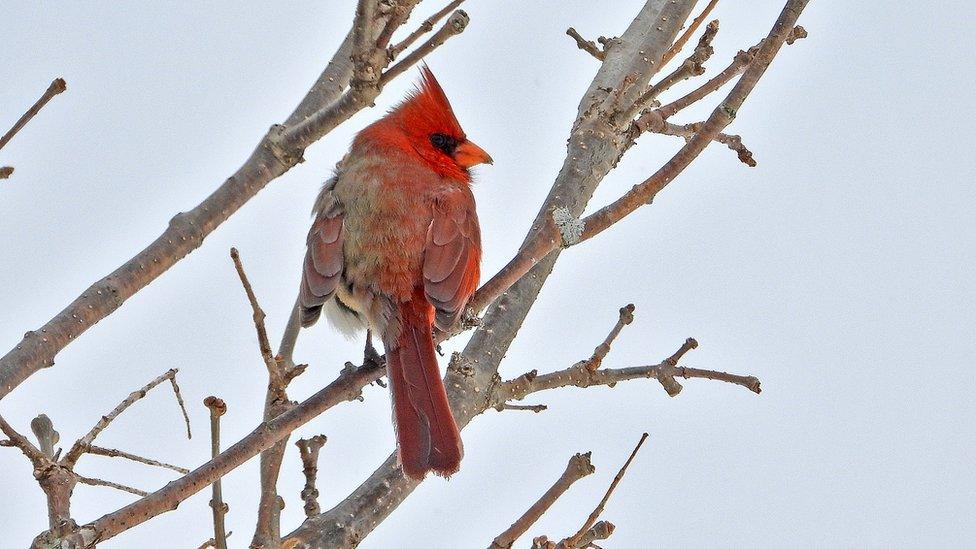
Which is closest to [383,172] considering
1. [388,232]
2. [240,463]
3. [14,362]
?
[388,232]

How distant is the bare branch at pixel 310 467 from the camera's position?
8.46 feet

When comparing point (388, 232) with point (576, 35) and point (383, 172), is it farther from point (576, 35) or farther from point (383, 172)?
point (576, 35)

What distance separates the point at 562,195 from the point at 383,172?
1.80 feet

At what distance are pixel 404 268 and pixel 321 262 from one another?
0.22 metres

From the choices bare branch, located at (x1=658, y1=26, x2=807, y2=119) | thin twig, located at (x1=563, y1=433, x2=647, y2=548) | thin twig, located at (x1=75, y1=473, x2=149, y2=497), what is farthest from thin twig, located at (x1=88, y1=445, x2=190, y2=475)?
bare branch, located at (x1=658, y1=26, x2=807, y2=119)

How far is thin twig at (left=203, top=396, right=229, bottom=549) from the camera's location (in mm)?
2045

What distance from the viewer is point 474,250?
10.1ft

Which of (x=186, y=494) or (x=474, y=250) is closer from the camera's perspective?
(x=186, y=494)

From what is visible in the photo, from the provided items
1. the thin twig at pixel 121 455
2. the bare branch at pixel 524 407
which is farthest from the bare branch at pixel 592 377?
the thin twig at pixel 121 455

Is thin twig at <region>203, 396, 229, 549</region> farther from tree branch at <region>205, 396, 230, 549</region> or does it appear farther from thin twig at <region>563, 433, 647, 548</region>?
thin twig at <region>563, 433, 647, 548</region>

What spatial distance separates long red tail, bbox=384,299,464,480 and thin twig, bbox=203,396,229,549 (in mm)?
444

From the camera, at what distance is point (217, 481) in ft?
7.01

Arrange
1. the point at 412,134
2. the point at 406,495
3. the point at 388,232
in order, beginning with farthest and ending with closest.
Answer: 1. the point at 412,134
2. the point at 388,232
3. the point at 406,495

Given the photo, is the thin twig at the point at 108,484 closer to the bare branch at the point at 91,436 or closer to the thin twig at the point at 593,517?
the bare branch at the point at 91,436
